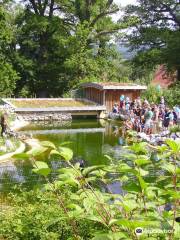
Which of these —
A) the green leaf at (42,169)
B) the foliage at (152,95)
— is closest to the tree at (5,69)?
the foliage at (152,95)

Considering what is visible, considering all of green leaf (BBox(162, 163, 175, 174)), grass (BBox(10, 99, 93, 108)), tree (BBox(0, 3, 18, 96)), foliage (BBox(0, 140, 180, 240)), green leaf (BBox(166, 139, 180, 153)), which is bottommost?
grass (BBox(10, 99, 93, 108))

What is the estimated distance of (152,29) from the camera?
3753 cm

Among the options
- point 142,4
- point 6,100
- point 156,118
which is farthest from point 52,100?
point 142,4

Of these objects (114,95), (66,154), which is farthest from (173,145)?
(114,95)

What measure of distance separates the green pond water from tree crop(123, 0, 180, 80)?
1107 cm

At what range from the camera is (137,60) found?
38.7m

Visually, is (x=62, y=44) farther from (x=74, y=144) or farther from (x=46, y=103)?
(x=74, y=144)

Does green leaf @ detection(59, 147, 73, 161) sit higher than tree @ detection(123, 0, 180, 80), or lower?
lower

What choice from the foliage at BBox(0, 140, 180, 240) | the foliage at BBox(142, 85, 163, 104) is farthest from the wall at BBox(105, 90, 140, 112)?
the foliage at BBox(0, 140, 180, 240)

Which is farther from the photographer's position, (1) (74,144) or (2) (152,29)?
(2) (152,29)

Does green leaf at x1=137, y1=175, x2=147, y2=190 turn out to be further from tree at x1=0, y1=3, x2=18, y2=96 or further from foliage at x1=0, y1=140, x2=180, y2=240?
tree at x1=0, y1=3, x2=18, y2=96

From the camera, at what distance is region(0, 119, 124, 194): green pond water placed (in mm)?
13062

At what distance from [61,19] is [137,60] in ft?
25.2

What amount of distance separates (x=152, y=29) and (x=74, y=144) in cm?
2056
